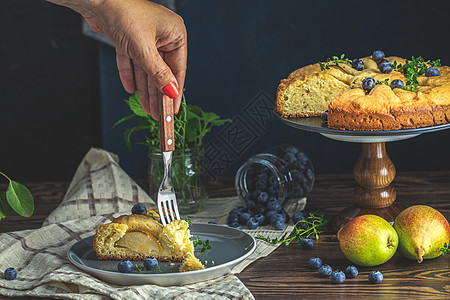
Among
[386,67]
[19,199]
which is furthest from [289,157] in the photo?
[19,199]

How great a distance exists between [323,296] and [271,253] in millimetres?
318

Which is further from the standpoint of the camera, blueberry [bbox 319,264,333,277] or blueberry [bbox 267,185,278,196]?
blueberry [bbox 267,185,278,196]

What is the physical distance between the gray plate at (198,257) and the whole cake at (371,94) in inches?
18.5

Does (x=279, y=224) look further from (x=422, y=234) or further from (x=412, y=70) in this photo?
(x=412, y=70)

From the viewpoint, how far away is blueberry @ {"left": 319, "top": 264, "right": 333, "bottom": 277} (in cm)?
154

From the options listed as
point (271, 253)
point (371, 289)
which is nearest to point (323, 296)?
point (371, 289)

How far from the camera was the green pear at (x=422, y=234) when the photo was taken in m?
1.57

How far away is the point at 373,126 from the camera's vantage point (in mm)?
1714

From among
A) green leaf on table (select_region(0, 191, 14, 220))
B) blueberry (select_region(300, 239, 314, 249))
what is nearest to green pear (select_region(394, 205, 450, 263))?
blueberry (select_region(300, 239, 314, 249))

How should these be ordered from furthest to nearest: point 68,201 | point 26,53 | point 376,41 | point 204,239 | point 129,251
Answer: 1. point 26,53
2. point 376,41
3. point 68,201
4. point 204,239
5. point 129,251

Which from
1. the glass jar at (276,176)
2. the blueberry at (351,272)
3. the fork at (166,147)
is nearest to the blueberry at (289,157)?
the glass jar at (276,176)

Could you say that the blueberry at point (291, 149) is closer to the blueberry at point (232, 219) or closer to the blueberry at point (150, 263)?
the blueberry at point (232, 219)

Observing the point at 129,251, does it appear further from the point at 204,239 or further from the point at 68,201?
the point at 68,201

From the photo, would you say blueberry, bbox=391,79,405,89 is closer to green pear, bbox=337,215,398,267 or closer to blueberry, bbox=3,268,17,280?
green pear, bbox=337,215,398,267
